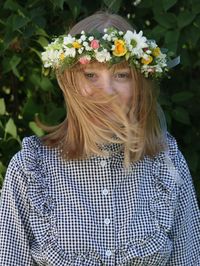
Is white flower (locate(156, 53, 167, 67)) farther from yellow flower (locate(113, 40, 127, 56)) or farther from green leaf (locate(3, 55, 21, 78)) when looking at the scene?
green leaf (locate(3, 55, 21, 78))

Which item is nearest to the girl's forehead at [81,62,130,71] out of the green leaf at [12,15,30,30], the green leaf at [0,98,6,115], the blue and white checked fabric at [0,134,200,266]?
the blue and white checked fabric at [0,134,200,266]

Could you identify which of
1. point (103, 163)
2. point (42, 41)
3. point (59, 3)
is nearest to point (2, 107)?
point (42, 41)

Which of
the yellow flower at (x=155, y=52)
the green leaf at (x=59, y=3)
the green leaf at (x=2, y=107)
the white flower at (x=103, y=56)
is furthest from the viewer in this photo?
the green leaf at (x=2, y=107)

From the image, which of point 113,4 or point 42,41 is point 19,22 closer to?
point 42,41

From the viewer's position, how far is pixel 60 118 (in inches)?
141

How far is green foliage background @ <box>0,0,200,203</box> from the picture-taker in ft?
11.0

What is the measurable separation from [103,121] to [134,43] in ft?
0.83

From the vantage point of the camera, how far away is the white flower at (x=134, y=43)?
9.36 ft

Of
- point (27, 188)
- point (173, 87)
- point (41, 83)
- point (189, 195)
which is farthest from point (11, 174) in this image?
point (173, 87)

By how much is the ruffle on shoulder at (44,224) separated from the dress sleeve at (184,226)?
0.29m

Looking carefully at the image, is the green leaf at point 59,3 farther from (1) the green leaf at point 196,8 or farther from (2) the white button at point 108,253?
(2) the white button at point 108,253

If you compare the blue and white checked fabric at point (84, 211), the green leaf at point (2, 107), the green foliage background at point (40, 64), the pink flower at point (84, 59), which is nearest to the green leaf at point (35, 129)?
the green foliage background at point (40, 64)

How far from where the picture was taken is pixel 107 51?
282 cm

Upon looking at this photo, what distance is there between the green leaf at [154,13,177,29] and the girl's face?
1.89 ft
